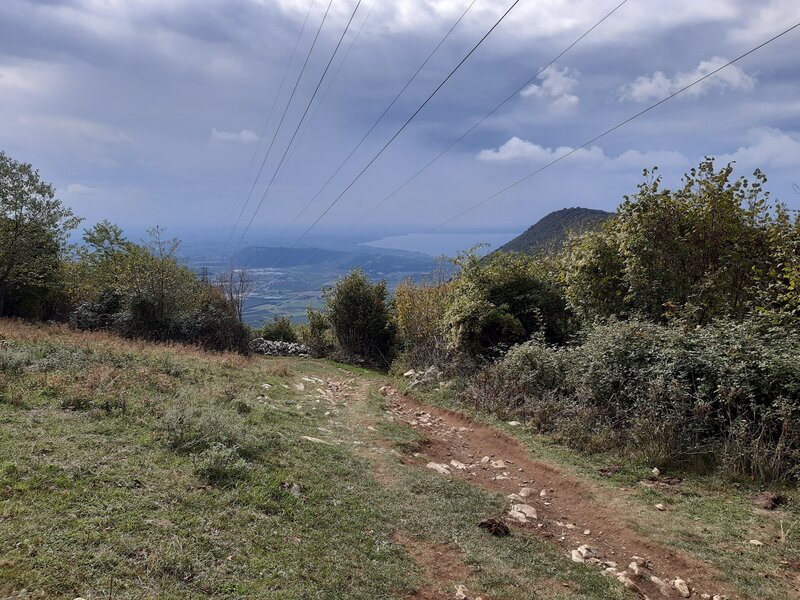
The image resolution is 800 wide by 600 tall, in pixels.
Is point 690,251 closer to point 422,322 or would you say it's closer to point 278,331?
point 422,322

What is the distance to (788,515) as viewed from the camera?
5820 mm

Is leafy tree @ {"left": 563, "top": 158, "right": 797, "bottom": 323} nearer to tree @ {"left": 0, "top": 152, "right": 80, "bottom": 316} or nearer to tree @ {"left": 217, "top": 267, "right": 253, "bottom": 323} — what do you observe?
tree @ {"left": 217, "top": 267, "right": 253, "bottom": 323}

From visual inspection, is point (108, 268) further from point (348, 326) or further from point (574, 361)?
point (574, 361)

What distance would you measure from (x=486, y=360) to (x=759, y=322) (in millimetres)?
6635

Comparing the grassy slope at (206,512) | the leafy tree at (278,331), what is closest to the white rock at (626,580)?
the grassy slope at (206,512)

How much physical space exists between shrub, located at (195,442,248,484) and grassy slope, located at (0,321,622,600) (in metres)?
0.10

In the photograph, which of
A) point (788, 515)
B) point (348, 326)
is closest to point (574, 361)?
point (788, 515)

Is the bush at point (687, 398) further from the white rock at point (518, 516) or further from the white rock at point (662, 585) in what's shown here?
the white rock at point (662, 585)

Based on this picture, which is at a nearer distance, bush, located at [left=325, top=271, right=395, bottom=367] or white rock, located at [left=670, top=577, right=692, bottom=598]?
white rock, located at [left=670, top=577, right=692, bottom=598]

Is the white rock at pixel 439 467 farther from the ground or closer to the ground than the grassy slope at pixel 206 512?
closer to the ground

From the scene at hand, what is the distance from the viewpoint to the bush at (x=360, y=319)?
22453mm

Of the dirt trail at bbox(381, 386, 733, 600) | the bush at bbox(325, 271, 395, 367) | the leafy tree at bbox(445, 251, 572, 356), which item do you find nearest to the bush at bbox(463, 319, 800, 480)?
the dirt trail at bbox(381, 386, 733, 600)

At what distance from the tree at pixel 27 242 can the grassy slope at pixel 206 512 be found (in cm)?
1435

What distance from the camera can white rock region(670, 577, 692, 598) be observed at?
14.8 feet
